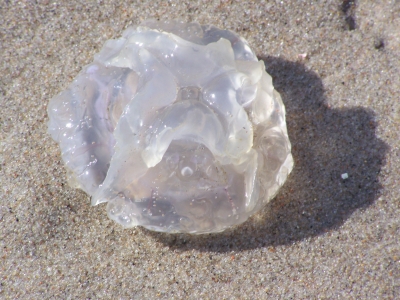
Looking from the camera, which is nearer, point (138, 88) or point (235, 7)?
point (138, 88)

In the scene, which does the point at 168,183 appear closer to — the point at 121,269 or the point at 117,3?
the point at 121,269

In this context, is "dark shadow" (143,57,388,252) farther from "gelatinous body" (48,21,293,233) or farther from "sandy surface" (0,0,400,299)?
"gelatinous body" (48,21,293,233)

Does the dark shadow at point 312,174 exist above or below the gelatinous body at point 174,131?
below

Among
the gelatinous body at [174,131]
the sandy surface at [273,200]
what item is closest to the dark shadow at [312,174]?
the sandy surface at [273,200]

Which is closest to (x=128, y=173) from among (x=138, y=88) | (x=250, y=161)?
(x=138, y=88)

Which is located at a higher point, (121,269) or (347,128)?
(347,128)

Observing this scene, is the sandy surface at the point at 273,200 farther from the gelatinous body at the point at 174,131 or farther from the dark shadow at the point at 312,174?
the gelatinous body at the point at 174,131

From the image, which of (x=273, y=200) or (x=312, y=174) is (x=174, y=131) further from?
(x=312, y=174)

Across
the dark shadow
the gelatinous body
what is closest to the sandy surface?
the dark shadow
